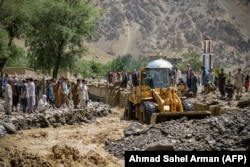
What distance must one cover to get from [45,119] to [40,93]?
14.5 ft

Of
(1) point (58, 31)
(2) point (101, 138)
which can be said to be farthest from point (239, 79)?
(1) point (58, 31)

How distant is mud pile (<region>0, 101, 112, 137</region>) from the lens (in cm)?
1745

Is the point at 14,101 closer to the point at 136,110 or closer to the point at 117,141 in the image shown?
the point at 136,110

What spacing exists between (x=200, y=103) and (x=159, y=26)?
9027cm

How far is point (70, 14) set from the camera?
35469 mm

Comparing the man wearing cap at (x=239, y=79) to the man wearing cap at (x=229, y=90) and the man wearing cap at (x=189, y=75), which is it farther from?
the man wearing cap at (x=189, y=75)

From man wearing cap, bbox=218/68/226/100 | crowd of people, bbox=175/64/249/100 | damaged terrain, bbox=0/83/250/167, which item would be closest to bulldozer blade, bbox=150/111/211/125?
damaged terrain, bbox=0/83/250/167

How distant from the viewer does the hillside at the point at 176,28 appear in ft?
322

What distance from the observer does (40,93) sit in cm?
2369

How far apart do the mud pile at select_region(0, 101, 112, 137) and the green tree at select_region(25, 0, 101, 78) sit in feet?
44.7

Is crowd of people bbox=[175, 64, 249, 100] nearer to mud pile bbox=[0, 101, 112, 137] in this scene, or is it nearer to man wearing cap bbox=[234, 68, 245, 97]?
man wearing cap bbox=[234, 68, 245, 97]

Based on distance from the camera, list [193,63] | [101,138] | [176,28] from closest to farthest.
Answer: [101,138] → [193,63] → [176,28]

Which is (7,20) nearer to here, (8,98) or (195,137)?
(8,98)

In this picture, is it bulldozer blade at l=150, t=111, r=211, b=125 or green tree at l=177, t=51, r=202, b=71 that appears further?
green tree at l=177, t=51, r=202, b=71
